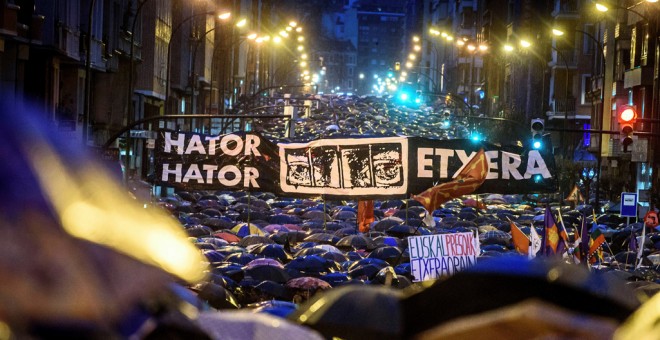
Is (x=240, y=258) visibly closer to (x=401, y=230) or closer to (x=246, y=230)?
(x=246, y=230)

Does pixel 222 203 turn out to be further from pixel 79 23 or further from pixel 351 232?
pixel 351 232

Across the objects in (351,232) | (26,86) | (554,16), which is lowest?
(351,232)

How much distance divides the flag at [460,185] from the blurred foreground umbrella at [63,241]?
71.7ft

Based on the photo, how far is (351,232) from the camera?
31.8 meters

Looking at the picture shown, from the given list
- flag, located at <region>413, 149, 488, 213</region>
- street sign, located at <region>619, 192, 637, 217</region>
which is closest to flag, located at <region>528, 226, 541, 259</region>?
flag, located at <region>413, 149, 488, 213</region>

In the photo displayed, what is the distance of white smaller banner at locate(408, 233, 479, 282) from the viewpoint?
1841 centimetres

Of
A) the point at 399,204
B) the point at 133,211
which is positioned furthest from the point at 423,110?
the point at 133,211

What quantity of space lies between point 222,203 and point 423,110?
8600 centimetres

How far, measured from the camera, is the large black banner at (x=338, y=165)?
2558 centimetres

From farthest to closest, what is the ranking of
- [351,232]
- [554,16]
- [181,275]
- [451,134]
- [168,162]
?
[451,134] < [554,16] < [351,232] < [168,162] < [181,275]

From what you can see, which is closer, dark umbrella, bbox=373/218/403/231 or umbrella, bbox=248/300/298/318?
umbrella, bbox=248/300/298/318

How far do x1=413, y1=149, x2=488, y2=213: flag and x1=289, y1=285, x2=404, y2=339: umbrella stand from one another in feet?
70.2

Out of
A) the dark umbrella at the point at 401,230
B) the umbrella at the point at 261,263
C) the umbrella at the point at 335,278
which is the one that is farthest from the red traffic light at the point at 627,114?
the umbrella at the point at 261,263

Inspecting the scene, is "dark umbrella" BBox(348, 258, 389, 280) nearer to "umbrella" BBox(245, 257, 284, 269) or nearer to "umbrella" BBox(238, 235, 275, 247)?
"umbrella" BBox(245, 257, 284, 269)
